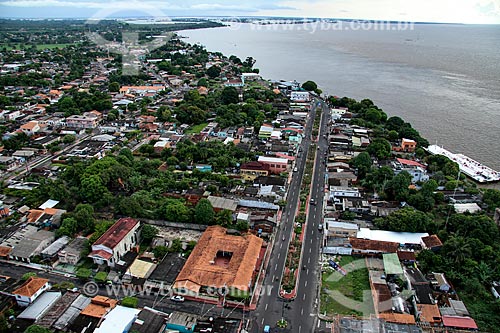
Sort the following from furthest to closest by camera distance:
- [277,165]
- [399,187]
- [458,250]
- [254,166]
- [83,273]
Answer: [277,165], [254,166], [399,187], [458,250], [83,273]

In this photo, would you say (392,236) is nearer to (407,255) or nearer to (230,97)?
(407,255)

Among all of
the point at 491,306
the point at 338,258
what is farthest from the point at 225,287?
the point at 491,306

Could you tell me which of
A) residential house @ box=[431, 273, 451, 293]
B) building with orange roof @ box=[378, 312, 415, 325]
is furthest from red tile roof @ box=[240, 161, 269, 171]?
building with orange roof @ box=[378, 312, 415, 325]

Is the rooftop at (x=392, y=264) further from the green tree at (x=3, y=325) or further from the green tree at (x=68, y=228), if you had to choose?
the green tree at (x=68, y=228)

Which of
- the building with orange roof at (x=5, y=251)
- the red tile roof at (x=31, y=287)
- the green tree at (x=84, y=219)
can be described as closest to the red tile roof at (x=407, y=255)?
the green tree at (x=84, y=219)

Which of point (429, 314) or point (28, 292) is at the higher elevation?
point (429, 314)

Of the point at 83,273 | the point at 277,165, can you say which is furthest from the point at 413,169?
the point at 83,273
